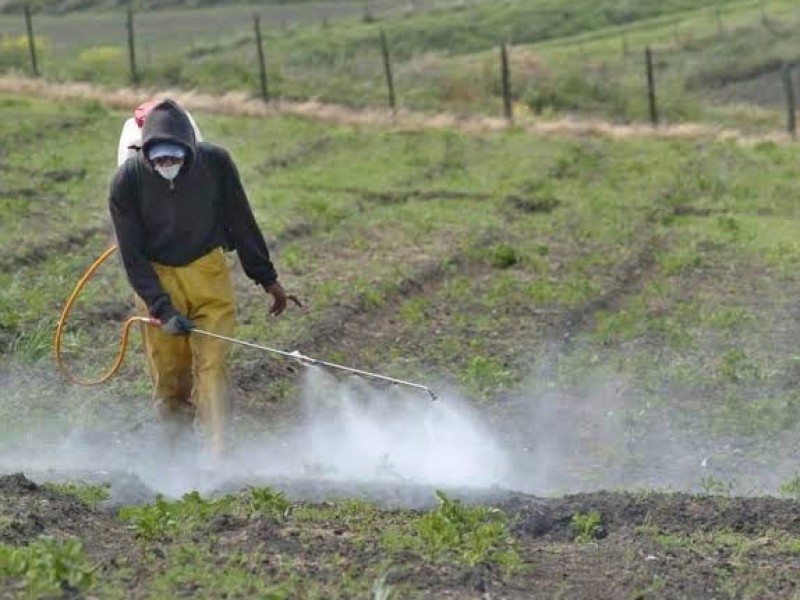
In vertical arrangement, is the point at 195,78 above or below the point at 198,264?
below

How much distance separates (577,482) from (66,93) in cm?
2064

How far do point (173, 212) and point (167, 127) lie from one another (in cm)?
52

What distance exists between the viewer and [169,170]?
923 cm

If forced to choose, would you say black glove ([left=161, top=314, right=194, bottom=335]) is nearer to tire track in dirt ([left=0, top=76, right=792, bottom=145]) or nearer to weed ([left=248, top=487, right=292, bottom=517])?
weed ([left=248, top=487, right=292, bottom=517])

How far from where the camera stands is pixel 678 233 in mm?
18703

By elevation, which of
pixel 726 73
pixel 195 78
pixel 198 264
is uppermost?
pixel 198 264

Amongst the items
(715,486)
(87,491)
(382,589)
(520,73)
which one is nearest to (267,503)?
(87,491)

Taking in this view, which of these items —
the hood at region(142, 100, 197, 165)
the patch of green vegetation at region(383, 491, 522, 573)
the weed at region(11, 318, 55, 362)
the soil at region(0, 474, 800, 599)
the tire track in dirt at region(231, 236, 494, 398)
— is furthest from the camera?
the weed at region(11, 318, 55, 362)

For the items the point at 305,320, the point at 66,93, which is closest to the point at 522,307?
the point at 305,320

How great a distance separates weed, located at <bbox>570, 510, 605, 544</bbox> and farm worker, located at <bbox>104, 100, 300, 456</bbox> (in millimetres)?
A: 2292

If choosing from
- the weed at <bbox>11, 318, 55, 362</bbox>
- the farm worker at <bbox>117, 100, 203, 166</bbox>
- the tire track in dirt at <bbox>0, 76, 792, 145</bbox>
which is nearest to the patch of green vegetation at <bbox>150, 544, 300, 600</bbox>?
the farm worker at <bbox>117, 100, 203, 166</bbox>

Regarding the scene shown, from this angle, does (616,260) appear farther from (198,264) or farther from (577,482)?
(198,264)

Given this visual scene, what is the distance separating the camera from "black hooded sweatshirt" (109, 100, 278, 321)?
30.6ft

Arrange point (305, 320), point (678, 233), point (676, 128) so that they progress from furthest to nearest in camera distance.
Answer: point (676, 128) < point (678, 233) < point (305, 320)
